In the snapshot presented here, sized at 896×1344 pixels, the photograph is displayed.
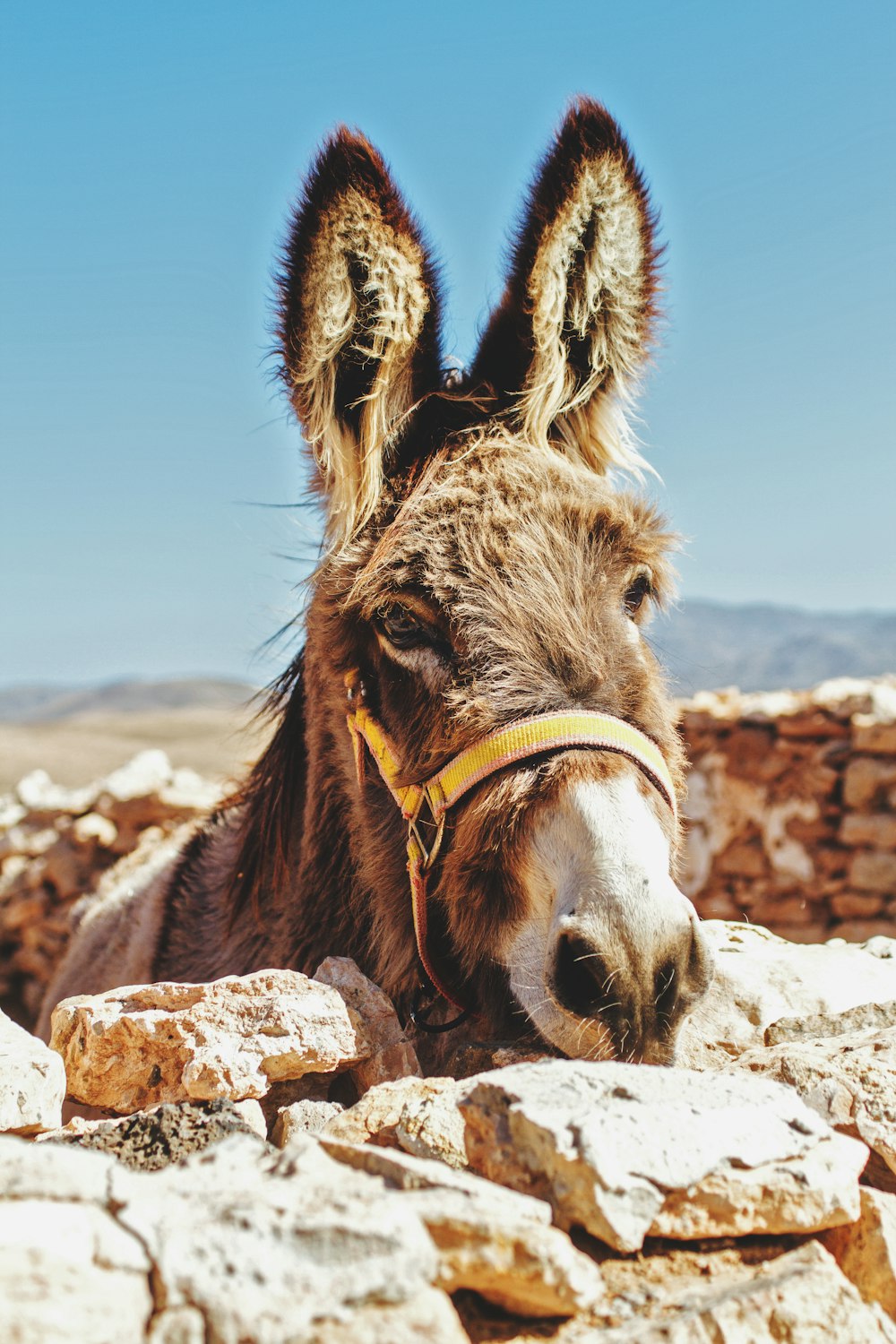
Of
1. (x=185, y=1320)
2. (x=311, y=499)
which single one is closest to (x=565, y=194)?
(x=311, y=499)

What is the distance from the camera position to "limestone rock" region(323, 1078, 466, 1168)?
1.37 metres

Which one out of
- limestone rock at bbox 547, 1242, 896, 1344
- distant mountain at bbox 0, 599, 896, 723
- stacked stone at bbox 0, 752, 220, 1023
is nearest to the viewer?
limestone rock at bbox 547, 1242, 896, 1344

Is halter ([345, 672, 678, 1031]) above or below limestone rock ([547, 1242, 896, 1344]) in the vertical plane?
above

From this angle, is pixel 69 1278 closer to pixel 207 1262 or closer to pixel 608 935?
pixel 207 1262

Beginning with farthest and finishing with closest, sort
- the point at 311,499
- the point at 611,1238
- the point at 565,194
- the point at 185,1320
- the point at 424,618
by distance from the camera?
the point at 311,499
the point at 565,194
the point at 424,618
the point at 611,1238
the point at 185,1320

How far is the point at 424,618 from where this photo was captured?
225 centimetres

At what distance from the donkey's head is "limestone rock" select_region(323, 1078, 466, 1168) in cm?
34

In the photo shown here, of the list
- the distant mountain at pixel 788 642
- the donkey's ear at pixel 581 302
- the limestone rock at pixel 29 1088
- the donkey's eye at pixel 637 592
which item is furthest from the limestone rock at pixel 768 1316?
the distant mountain at pixel 788 642

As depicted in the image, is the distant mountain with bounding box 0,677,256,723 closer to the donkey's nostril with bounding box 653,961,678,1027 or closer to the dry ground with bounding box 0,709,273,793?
the dry ground with bounding box 0,709,273,793

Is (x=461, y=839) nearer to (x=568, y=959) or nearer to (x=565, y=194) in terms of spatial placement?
(x=568, y=959)

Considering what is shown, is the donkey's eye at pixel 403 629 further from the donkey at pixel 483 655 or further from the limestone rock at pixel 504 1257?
the limestone rock at pixel 504 1257

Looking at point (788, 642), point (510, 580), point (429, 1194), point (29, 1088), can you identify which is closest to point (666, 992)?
point (429, 1194)

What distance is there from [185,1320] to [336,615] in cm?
171

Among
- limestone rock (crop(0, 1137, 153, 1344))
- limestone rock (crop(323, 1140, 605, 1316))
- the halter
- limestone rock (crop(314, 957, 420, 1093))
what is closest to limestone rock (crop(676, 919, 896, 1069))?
the halter
